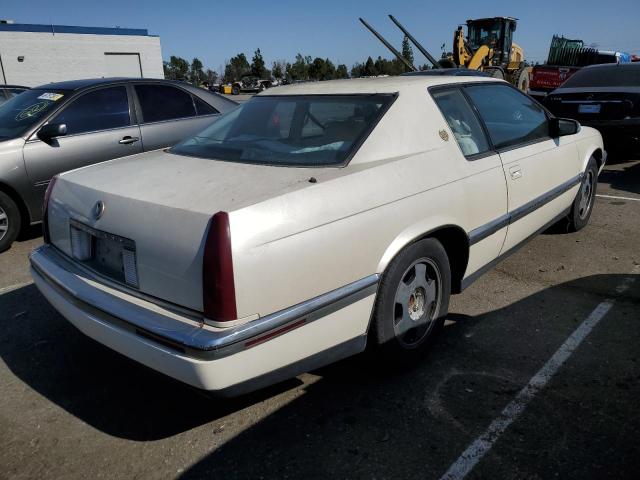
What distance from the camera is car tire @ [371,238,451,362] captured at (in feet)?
8.28

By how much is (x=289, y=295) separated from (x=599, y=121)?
7009 millimetres

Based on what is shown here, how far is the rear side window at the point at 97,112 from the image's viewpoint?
17.4 ft

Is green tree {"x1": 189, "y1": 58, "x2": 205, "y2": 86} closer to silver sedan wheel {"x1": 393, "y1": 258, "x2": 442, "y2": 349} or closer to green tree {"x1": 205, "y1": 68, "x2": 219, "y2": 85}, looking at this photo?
green tree {"x1": 205, "y1": 68, "x2": 219, "y2": 85}

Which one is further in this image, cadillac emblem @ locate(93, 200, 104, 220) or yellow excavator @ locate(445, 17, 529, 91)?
yellow excavator @ locate(445, 17, 529, 91)

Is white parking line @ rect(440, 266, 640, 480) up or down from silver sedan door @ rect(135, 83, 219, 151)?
down

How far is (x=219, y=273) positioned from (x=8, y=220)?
394 centimetres

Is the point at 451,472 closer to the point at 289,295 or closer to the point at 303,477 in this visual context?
the point at 303,477

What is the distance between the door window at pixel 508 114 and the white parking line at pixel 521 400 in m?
1.27

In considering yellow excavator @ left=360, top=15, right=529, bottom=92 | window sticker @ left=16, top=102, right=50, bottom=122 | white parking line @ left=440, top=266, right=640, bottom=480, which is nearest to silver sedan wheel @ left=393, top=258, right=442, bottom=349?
white parking line @ left=440, top=266, right=640, bottom=480

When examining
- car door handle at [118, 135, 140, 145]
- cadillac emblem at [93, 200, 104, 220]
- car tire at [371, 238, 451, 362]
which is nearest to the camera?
cadillac emblem at [93, 200, 104, 220]

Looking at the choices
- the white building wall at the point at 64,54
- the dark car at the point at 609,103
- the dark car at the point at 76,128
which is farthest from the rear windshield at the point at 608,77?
the white building wall at the point at 64,54

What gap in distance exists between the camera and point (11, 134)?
5027 mm

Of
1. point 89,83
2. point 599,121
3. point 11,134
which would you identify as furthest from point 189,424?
point 599,121

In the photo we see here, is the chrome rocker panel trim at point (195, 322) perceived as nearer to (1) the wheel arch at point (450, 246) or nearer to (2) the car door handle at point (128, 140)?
(1) the wheel arch at point (450, 246)
